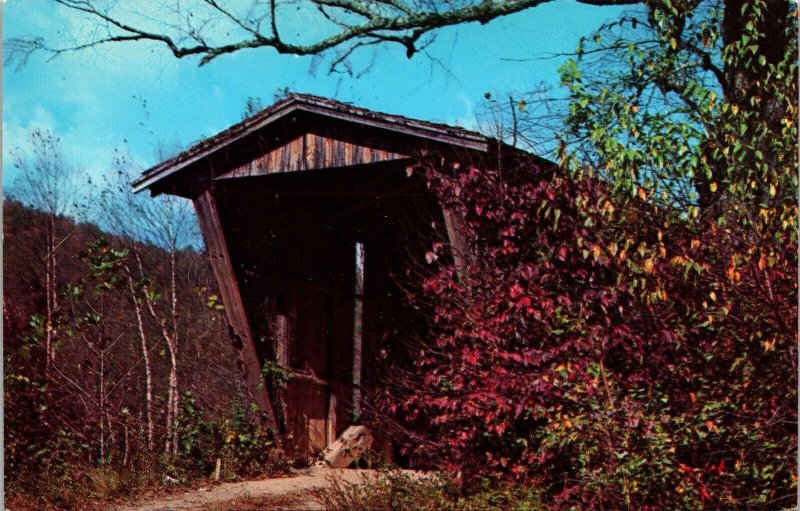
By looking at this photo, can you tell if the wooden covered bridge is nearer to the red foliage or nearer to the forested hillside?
the forested hillside

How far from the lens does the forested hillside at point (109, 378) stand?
27.2ft

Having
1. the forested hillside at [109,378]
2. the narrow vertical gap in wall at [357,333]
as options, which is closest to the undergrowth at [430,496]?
the forested hillside at [109,378]

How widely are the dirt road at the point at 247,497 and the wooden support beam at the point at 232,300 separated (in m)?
0.78

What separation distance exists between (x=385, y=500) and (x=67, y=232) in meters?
5.81

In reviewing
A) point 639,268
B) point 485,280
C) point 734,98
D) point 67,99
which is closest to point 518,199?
point 485,280

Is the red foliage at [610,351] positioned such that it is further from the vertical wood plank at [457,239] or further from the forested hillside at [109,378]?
the forested hillside at [109,378]

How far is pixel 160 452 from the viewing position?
9000 millimetres

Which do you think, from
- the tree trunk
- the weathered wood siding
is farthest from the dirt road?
the weathered wood siding

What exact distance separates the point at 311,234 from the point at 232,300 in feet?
5.10

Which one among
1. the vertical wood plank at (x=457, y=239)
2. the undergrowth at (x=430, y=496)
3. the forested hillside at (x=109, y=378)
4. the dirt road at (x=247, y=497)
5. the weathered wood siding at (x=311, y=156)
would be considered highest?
the weathered wood siding at (x=311, y=156)

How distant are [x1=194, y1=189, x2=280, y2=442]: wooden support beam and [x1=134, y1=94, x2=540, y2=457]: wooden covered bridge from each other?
0.01m

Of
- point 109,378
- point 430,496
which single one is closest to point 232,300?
point 109,378

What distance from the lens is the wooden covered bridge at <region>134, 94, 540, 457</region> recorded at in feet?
27.5

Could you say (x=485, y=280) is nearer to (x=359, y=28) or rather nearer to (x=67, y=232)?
(x=359, y=28)
